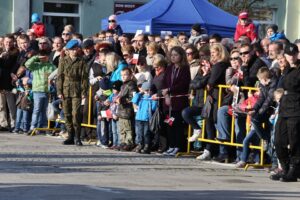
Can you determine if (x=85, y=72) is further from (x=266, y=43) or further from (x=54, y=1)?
(x=54, y=1)

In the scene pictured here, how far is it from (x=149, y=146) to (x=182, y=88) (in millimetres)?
1292

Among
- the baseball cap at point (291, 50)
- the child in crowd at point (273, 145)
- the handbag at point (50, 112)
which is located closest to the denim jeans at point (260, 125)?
the child in crowd at point (273, 145)

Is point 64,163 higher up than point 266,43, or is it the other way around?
point 266,43

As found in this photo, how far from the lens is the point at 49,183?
1448 centimetres

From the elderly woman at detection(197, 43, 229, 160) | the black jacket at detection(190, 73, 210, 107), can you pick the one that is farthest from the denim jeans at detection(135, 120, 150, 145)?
the elderly woman at detection(197, 43, 229, 160)

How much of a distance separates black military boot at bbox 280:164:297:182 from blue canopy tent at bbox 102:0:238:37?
12016 mm

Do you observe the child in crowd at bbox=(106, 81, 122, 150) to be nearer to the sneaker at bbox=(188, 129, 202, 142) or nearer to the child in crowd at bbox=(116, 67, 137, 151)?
the child in crowd at bbox=(116, 67, 137, 151)

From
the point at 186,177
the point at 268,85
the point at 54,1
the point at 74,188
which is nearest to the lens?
the point at 74,188

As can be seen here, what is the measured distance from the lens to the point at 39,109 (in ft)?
76.9

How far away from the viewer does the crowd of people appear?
1725 cm

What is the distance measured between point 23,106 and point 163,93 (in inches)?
200

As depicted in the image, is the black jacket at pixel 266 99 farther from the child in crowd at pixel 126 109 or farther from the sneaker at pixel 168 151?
the child in crowd at pixel 126 109

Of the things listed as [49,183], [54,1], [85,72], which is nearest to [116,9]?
[54,1]

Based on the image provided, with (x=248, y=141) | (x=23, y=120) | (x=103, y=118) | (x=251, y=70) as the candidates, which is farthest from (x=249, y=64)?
(x=23, y=120)
